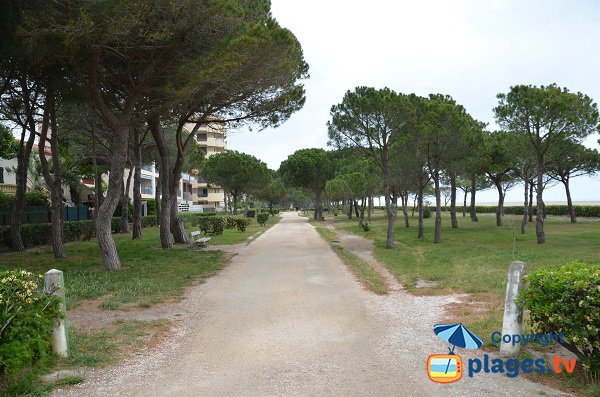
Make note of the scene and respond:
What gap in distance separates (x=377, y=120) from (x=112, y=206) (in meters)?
11.7

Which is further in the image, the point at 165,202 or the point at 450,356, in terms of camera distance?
the point at 165,202

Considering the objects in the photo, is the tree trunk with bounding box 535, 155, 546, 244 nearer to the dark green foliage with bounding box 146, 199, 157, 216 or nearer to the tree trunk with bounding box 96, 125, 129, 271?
the tree trunk with bounding box 96, 125, 129, 271

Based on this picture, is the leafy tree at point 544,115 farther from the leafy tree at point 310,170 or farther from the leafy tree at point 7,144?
the leafy tree at point 310,170

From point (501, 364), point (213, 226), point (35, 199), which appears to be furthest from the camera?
point (35, 199)

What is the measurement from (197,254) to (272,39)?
7.92 metres

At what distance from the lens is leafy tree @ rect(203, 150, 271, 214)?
180 feet

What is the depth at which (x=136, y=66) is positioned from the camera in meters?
14.0

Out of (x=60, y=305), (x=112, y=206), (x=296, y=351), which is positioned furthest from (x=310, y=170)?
(x=60, y=305)

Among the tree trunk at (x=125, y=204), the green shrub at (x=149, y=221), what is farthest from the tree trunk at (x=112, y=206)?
the green shrub at (x=149, y=221)

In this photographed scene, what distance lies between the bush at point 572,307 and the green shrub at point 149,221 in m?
38.2

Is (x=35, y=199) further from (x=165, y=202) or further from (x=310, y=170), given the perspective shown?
(x=310, y=170)

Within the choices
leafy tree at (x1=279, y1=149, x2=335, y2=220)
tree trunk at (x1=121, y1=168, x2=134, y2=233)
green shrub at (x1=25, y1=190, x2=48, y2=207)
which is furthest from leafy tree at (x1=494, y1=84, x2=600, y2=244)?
leafy tree at (x1=279, y1=149, x2=335, y2=220)

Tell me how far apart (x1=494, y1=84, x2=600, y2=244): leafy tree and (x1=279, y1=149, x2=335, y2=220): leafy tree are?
115ft

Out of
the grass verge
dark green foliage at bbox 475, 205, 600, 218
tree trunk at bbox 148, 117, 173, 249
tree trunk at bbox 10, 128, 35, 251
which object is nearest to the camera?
the grass verge
